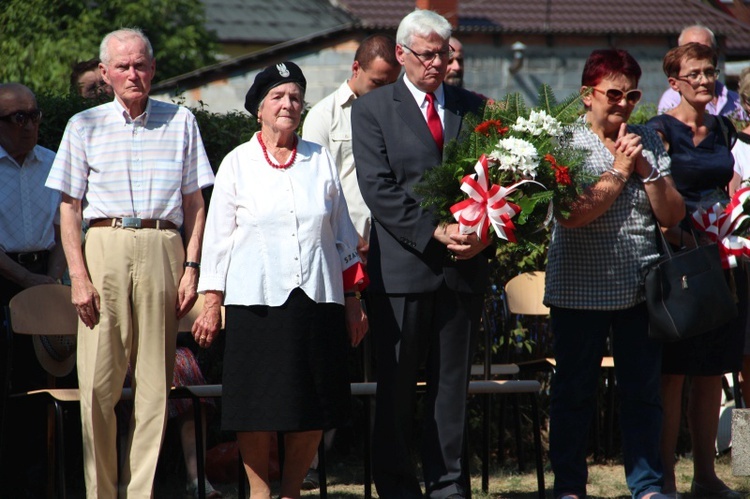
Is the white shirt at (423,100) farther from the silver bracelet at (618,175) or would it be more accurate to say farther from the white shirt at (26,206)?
the white shirt at (26,206)

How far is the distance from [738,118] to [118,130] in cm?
496

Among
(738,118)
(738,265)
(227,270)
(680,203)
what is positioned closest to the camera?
(227,270)

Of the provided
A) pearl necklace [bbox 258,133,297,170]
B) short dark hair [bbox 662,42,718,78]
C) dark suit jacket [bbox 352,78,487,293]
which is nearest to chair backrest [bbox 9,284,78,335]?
pearl necklace [bbox 258,133,297,170]

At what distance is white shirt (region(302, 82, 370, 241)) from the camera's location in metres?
6.49

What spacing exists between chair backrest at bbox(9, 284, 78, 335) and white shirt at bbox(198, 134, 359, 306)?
95 centimetres

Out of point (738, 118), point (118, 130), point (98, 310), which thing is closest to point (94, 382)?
point (98, 310)

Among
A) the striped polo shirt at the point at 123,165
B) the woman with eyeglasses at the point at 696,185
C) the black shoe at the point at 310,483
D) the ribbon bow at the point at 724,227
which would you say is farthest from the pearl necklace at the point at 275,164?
the ribbon bow at the point at 724,227

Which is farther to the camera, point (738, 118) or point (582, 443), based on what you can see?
point (738, 118)

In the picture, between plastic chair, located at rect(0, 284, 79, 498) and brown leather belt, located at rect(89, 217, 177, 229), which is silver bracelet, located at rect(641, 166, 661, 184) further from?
plastic chair, located at rect(0, 284, 79, 498)

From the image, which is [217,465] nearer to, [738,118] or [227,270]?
[227,270]

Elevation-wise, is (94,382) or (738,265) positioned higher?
(738,265)

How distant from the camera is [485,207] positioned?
199 inches

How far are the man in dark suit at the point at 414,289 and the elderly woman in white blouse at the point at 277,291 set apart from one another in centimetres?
21

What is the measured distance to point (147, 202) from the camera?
5.42 m
